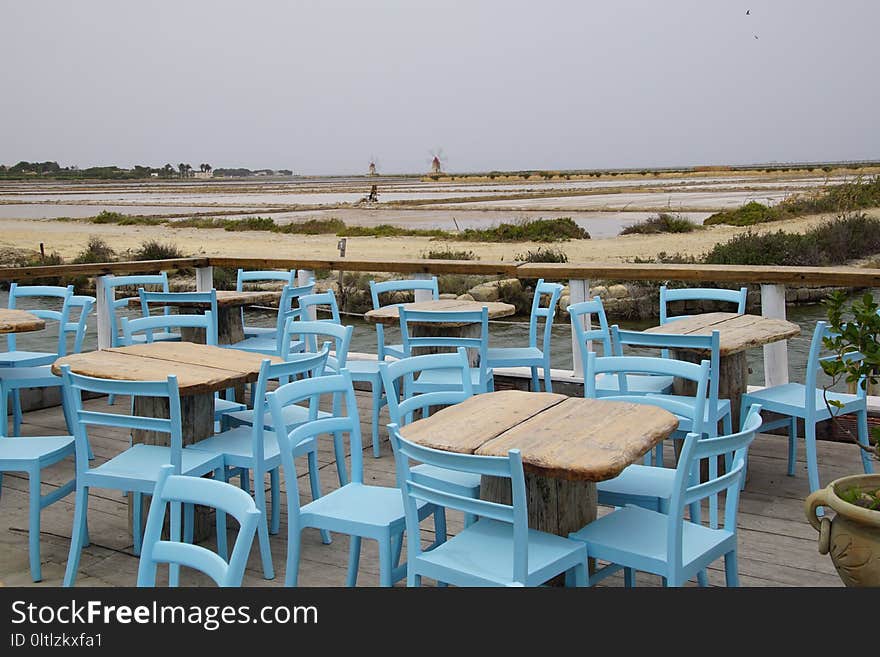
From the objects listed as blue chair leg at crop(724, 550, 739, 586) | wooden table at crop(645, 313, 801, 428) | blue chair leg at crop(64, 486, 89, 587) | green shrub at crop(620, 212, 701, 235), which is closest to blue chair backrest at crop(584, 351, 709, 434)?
blue chair leg at crop(724, 550, 739, 586)

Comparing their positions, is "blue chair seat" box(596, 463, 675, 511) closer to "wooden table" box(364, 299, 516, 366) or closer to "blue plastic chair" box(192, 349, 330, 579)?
"blue plastic chair" box(192, 349, 330, 579)

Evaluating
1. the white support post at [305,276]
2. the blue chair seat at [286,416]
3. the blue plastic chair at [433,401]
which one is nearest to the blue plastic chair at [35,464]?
the blue chair seat at [286,416]

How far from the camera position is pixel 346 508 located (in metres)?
→ 2.81

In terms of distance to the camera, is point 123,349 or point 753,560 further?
point 123,349

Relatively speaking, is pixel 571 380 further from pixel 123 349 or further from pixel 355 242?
pixel 355 242

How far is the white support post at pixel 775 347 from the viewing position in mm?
4738

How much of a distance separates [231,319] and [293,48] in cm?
4248

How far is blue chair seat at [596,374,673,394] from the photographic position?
416cm

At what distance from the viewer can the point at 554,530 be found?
8.51ft

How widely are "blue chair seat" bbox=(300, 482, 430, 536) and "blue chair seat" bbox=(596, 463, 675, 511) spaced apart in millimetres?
602

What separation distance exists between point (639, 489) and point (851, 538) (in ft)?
2.25
